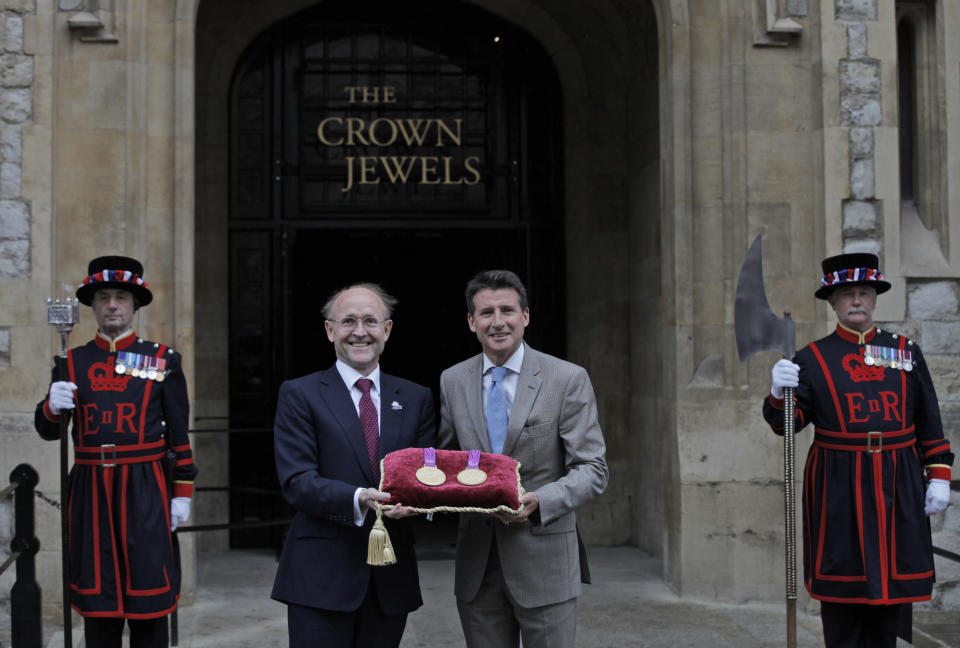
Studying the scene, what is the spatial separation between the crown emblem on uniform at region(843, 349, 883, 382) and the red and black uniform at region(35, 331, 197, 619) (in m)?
3.07

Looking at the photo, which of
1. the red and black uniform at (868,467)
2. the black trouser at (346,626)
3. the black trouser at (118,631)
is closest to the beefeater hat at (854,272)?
the red and black uniform at (868,467)

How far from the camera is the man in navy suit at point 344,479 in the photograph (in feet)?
12.1

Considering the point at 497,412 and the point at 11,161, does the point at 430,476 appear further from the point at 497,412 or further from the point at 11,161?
the point at 11,161

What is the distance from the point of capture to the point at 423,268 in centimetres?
1128

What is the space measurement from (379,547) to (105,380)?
2.10 metres

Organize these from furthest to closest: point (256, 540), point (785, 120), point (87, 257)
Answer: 1. point (256, 540)
2. point (785, 120)
3. point (87, 257)

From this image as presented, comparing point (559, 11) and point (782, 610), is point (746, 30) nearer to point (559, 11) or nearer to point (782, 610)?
point (559, 11)

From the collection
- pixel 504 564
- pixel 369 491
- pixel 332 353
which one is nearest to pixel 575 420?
pixel 504 564

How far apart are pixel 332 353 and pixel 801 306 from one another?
4850 mm

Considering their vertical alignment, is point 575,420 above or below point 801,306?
below

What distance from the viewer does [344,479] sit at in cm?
374

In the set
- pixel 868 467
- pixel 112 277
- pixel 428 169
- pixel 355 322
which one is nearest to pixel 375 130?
pixel 428 169

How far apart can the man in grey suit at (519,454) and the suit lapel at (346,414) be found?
0.34 metres

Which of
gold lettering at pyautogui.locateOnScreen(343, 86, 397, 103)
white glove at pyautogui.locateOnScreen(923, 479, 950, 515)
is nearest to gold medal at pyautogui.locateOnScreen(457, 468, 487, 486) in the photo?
white glove at pyautogui.locateOnScreen(923, 479, 950, 515)
